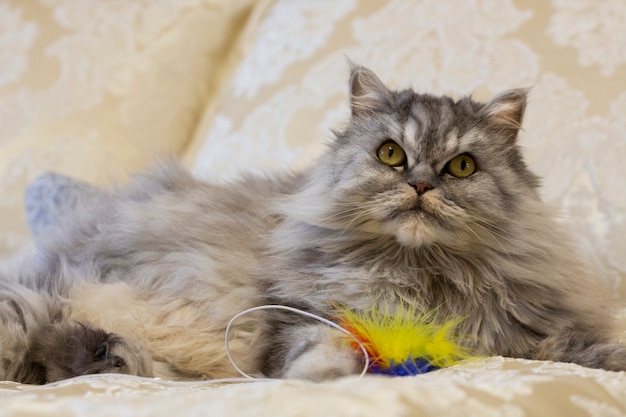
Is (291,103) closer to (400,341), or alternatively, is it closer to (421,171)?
(421,171)

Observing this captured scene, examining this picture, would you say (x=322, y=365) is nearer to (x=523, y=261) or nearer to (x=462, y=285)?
(x=462, y=285)

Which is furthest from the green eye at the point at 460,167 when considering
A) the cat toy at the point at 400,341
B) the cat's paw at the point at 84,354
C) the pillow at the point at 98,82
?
the pillow at the point at 98,82

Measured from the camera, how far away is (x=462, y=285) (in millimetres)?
1221

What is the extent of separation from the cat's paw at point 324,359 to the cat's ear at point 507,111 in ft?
1.79

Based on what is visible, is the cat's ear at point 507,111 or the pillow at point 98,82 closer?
the cat's ear at point 507,111

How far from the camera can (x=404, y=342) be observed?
1.09m

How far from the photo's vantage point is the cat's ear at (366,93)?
4.50ft

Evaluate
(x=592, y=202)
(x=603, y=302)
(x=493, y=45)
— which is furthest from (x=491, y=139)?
(x=493, y=45)

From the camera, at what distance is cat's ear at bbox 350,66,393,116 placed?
4.50 feet

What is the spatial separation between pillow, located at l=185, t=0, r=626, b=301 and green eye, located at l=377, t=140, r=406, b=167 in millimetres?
441

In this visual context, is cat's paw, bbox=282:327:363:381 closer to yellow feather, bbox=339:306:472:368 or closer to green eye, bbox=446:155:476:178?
yellow feather, bbox=339:306:472:368

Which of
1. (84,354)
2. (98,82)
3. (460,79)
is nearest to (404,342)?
(84,354)

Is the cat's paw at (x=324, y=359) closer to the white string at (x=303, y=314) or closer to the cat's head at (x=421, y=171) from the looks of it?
the white string at (x=303, y=314)

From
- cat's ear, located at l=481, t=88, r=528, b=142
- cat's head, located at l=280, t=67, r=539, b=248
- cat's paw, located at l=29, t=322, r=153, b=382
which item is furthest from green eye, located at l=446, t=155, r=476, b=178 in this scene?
cat's paw, located at l=29, t=322, r=153, b=382
